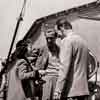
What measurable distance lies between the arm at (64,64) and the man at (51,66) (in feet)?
1.79

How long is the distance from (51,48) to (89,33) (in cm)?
112

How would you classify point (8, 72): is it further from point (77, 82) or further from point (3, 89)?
point (77, 82)

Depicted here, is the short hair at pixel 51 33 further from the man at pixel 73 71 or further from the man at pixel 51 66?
the man at pixel 73 71

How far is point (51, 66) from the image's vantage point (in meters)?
7.14

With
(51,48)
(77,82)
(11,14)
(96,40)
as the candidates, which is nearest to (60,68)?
(77,82)

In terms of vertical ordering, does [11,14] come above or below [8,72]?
above

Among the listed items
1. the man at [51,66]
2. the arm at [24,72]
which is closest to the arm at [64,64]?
the man at [51,66]

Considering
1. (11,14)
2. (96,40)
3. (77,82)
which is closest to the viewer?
(77,82)

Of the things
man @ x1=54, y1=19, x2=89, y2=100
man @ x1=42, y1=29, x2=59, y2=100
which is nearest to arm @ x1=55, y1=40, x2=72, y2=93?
man @ x1=54, y1=19, x2=89, y2=100

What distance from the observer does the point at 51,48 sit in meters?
7.26

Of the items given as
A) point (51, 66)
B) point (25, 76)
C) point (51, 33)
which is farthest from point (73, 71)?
point (51, 33)

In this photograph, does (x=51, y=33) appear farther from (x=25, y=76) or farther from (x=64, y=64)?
(x=64, y=64)

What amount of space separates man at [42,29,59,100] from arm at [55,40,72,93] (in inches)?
21.5

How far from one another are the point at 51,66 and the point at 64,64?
0.70 m
